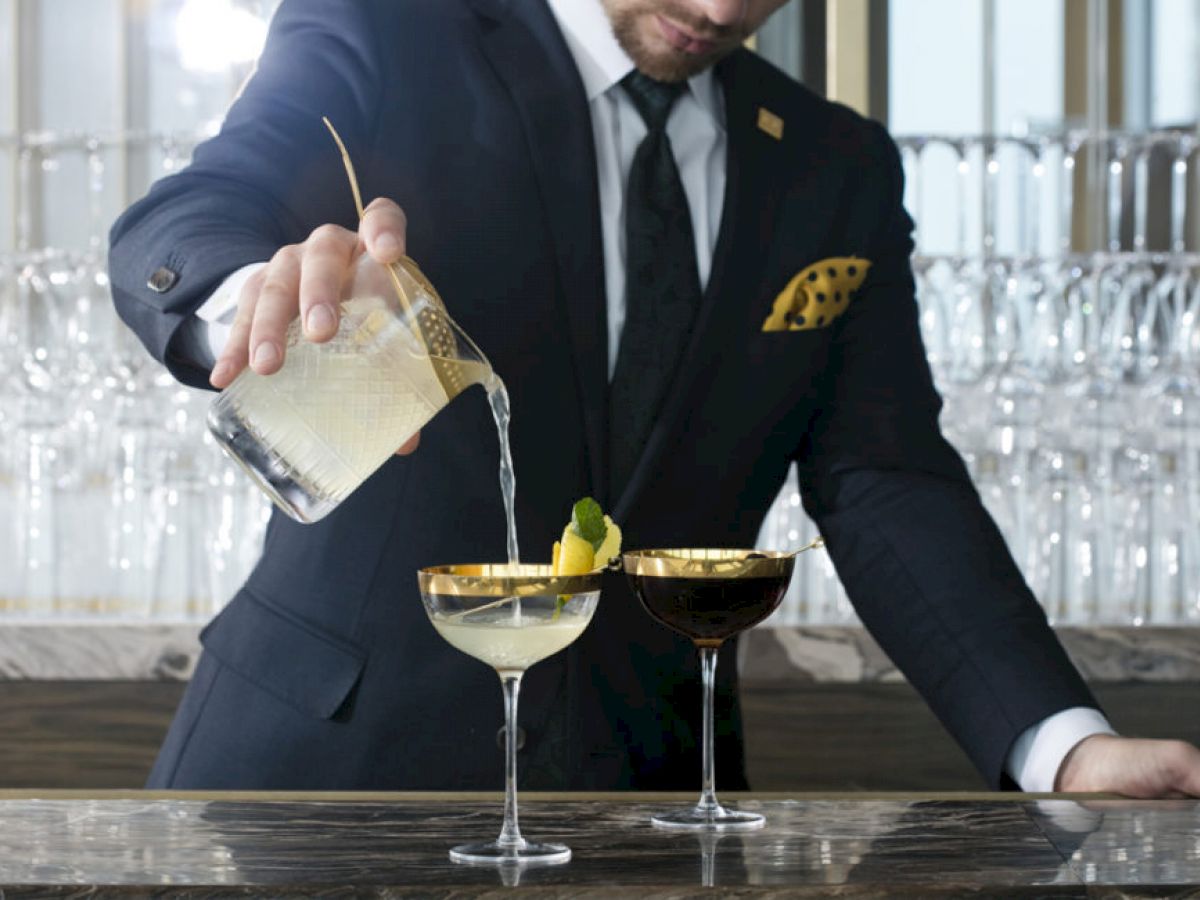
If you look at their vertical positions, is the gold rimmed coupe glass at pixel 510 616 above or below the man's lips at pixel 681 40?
below

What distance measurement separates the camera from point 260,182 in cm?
183

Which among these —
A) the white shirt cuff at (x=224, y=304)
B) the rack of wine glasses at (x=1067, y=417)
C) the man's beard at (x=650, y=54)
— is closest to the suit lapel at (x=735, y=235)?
the man's beard at (x=650, y=54)

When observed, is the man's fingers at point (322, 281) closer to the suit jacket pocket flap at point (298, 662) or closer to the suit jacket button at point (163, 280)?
the suit jacket button at point (163, 280)

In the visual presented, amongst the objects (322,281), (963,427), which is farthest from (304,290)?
(963,427)

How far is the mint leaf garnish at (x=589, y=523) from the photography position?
1.33 metres

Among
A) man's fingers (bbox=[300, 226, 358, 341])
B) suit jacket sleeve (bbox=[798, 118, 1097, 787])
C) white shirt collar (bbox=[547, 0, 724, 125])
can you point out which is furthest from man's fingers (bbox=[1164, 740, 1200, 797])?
white shirt collar (bbox=[547, 0, 724, 125])

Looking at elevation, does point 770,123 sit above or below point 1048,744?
above

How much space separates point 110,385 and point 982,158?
60.3 inches

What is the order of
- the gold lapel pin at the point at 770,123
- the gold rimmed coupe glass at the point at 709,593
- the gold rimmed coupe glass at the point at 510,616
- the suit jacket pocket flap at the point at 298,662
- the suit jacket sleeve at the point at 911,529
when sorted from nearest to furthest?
the gold rimmed coupe glass at the point at 510,616 < the gold rimmed coupe glass at the point at 709,593 < the suit jacket sleeve at the point at 911,529 < the suit jacket pocket flap at the point at 298,662 < the gold lapel pin at the point at 770,123

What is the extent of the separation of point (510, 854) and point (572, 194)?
0.93 m

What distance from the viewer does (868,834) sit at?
1.33 m

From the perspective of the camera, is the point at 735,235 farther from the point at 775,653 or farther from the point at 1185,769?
the point at 775,653

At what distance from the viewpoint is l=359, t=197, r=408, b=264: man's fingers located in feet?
4.30

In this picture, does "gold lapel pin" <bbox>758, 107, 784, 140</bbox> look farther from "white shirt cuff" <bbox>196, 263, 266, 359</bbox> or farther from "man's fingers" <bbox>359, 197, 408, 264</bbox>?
"man's fingers" <bbox>359, 197, 408, 264</bbox>
